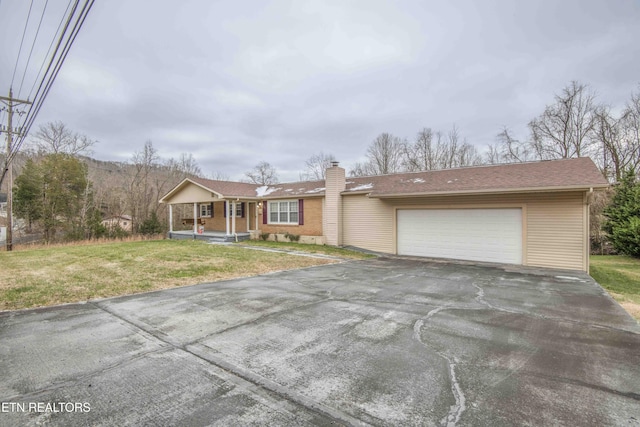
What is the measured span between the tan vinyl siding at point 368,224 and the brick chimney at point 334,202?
346 mm

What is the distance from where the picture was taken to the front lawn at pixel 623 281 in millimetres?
6262

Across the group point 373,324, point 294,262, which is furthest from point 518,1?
point 373,324

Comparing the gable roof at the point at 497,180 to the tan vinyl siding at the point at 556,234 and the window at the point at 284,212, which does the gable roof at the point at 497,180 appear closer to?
the tan vinyl siding at the point at 556,234

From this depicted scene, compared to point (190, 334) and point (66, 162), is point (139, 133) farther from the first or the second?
point (190, 334)

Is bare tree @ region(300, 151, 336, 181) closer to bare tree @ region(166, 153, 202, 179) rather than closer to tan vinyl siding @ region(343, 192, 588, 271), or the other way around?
bare tree @ region(166, 153, 202, 179)

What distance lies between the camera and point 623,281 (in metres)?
9.55

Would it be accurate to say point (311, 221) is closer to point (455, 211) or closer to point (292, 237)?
point (292, 237)

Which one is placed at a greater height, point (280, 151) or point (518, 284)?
point (280, 151)

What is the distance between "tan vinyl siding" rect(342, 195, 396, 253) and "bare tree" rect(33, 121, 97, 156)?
25.5m

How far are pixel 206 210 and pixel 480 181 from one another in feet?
60.5

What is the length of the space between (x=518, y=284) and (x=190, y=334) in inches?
297

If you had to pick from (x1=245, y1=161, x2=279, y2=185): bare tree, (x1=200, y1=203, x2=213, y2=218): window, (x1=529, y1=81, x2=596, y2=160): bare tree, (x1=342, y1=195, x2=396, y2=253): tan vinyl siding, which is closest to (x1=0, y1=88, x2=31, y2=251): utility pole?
(x1=200, y1=203, x2=213, y2=218): window

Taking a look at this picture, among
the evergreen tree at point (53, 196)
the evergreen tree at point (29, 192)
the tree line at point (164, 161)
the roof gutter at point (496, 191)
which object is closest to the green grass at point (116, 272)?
the roof gutter at point (496, 191)

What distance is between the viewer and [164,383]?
9.14 feet
